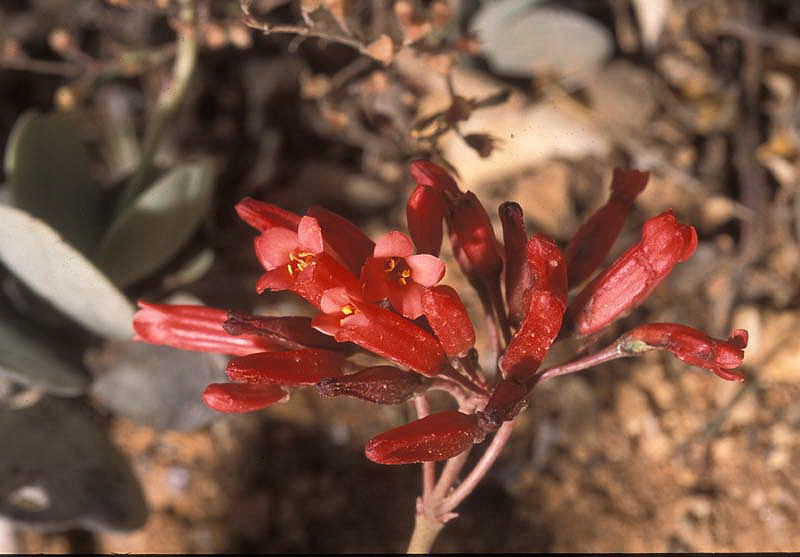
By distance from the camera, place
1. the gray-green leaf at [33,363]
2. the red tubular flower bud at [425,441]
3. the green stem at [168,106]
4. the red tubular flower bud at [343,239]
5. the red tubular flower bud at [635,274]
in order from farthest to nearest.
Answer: the green stem at [168,106] → the gray-green leaf at [33,363] → the red tubular flower bud at [343,239] → the red tubular flower bud at [635,274] → the red tubular flower bud at [425,441]

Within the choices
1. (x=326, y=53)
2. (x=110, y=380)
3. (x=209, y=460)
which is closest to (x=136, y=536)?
(x=209, y=460)

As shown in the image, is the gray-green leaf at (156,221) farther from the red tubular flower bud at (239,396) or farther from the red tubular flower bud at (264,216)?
the red tubular flower bud at (239,396)

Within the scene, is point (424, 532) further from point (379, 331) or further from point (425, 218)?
point (425, 218)

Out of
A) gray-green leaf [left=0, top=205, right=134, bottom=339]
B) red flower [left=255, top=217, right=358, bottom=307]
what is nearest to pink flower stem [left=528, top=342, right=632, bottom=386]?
red flower [left=255, top=217, right=358, bottom=307]

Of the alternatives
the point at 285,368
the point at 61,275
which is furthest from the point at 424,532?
the point at 61,275

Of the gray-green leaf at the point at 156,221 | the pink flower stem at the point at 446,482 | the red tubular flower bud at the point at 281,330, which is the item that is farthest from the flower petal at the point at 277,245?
the gray-green leaf at the point at 156,221
